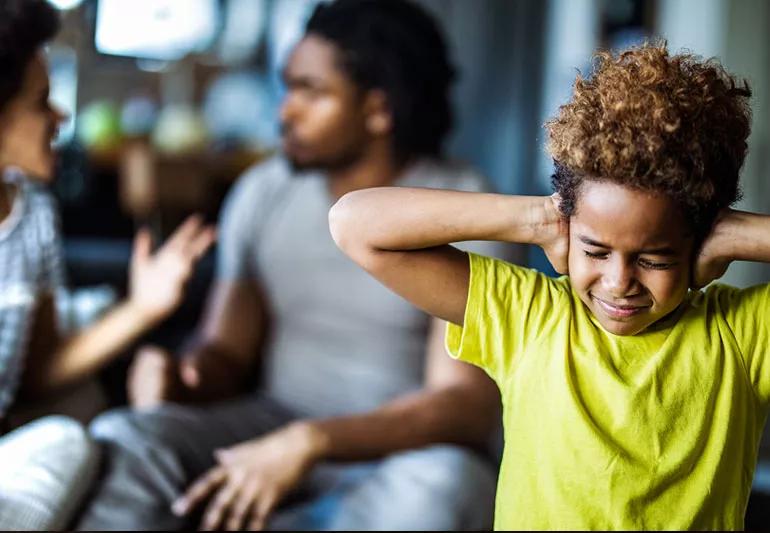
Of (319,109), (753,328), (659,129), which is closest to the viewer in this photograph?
(659,129)

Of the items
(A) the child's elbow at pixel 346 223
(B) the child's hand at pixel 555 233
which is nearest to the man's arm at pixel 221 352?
(A) the child's elbow at pixel 346 223

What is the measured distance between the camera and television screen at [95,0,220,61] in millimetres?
1890

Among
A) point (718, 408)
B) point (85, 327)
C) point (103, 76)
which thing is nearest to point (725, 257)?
point (718, 408)

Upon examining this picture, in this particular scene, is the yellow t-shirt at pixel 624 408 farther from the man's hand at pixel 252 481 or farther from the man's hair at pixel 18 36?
the man's hair at pixel 18 36

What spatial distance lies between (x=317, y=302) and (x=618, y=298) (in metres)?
Answer: 0.93

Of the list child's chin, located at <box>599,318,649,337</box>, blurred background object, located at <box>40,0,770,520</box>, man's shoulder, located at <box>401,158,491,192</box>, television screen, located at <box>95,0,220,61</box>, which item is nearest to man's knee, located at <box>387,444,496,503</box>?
man's shoulder, located at <box>401,158,491,192</box>

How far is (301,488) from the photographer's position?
1.38 metres

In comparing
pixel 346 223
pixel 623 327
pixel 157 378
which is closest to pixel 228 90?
pixel 157 378

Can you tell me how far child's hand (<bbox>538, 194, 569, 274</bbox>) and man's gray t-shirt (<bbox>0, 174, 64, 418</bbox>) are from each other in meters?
0.88

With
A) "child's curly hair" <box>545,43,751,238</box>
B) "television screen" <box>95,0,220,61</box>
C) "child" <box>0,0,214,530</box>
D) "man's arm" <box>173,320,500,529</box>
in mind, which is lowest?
"man's arm" <box>173,320,500,529</box>

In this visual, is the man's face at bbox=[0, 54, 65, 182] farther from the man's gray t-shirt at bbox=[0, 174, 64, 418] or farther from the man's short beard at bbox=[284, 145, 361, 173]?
the man's short beard at bbox=[284, 145, 361, 173]

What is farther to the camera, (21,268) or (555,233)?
(21,268)

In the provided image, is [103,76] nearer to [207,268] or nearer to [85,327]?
[207,268]

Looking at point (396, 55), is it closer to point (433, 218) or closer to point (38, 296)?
point (38, 296)
